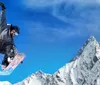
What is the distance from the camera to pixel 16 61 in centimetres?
2120

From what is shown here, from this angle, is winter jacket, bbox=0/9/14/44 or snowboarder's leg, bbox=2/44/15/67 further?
snowboarder's leg, bbox=2/44/15/67

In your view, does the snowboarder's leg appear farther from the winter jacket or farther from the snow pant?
the winter jacket

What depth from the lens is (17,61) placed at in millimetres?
21328

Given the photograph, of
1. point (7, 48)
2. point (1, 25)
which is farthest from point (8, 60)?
point (1, 25)

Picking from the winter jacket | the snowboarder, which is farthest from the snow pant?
the winter jacket

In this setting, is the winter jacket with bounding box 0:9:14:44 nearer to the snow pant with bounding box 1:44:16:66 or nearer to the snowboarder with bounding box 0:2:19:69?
the snowboarder with bounding box 0:2:19:69

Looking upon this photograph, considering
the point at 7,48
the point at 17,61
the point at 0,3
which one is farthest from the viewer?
the point at 17,61

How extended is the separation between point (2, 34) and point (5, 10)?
114 centimetres

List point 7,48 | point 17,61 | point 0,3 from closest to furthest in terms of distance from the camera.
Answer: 1. point 0,3
2. point 7,48
3. point 17,61

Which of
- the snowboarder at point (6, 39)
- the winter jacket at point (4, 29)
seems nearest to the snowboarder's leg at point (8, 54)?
the snowboarder at point (6, 39)

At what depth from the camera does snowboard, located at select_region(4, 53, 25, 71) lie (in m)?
20.5

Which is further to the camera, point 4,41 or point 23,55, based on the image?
point 23,55

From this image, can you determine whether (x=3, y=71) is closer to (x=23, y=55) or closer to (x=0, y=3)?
(x=23, y=55)

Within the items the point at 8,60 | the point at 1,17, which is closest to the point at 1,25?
the point at 1,17
